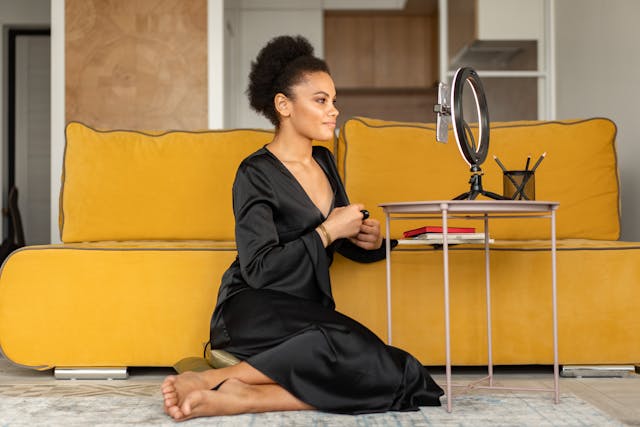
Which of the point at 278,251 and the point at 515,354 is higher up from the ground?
the point at 278,251

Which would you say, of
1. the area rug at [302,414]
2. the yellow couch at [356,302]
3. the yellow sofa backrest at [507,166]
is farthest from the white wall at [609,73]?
the area rug at [302,414]

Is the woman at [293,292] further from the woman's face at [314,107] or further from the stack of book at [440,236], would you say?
the stack of book at [440,236]

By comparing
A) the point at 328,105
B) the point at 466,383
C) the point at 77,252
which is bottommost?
the point at 466,383

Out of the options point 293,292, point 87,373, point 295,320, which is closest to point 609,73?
point 293,292

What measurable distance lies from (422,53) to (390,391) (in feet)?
20.1

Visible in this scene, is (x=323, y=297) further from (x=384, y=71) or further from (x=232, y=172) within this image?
(x=384, y=71)

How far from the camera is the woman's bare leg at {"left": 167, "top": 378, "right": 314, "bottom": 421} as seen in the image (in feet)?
6.10

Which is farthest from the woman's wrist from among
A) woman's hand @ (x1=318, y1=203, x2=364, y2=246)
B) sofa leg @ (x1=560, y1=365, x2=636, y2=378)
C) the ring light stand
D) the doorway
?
the doorway

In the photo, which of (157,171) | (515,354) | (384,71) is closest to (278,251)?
(515,354)

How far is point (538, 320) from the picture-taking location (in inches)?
102

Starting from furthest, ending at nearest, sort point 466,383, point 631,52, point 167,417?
point 631,52
point 466,383
point 167,417

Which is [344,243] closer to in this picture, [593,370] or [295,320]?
[295,320]

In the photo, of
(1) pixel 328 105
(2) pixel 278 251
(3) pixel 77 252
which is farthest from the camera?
(3) pixel 77 252

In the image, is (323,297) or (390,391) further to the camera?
(323,297)
